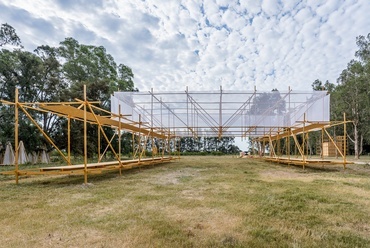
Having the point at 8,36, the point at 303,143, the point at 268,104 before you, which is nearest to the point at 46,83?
the point at 8,36

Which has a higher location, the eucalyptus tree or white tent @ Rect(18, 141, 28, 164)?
the eucalyptus tree

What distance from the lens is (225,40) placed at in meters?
13.0

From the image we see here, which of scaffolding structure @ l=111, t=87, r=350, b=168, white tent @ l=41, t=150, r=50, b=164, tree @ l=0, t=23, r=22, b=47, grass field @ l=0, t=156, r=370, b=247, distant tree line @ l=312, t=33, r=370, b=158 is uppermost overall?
tree @ l=0, t=23, r=22, b=47

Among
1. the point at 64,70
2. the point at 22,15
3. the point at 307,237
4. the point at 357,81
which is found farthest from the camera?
the point at 64,70

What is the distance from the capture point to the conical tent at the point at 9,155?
16228mm

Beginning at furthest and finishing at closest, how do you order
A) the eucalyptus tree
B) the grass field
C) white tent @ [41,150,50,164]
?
the eucalyptus tree < white tent @ [41,150,50,164] < the grass field

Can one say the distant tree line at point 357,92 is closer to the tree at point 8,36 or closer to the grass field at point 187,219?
the grass field at point 187,219

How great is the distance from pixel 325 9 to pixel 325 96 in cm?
484

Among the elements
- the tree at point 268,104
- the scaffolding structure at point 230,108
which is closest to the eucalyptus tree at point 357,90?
the scaffolding structure at point 230,108

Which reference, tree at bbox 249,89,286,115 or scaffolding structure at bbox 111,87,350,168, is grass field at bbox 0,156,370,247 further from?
scaffolding structure at bbox 111,87,350,168

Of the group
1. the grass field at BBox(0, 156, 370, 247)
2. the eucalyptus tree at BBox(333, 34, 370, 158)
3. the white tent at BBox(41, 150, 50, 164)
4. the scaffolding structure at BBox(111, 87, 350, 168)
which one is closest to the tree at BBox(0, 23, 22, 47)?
the white tent at BBox(41, 150, 50, 164)

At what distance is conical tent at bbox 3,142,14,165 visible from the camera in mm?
16228

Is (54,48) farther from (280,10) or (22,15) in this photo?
(280,10)

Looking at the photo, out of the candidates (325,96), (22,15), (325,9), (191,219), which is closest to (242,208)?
(191,219)
